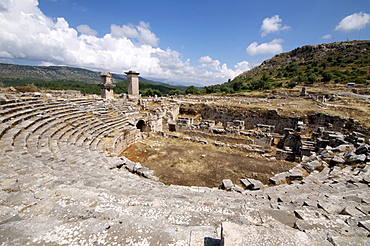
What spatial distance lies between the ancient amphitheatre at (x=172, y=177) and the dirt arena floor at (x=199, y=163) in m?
0.09

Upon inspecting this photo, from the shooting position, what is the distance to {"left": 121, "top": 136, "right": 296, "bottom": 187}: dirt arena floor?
9852 mm

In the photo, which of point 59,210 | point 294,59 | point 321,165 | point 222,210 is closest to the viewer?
point 59,210

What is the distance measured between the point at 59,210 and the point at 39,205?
0.43 meters

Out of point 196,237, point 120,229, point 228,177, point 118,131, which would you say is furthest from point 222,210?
point 118,131

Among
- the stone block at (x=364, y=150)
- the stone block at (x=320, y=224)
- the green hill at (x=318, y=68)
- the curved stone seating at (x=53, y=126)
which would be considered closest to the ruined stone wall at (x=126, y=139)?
the curved stone seating at (x=53, y=126)

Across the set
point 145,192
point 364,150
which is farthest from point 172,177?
point 364,150

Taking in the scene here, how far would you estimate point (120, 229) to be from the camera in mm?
2627

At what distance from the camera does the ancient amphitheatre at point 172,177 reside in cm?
255

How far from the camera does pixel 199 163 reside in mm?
11625

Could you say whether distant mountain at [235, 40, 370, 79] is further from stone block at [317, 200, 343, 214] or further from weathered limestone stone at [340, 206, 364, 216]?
weathered limestone stone at [340, 206, 364, 216]

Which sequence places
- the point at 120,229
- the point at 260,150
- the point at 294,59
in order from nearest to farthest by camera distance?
the point at 120,229 → the point at 260,150 → the point at 294,59

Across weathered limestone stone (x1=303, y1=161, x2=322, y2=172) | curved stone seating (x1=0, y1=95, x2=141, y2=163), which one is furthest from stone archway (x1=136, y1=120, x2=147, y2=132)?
weathered limestone stone (x1=303, y1=161, x2=322, y2=172)

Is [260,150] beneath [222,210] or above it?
beneath

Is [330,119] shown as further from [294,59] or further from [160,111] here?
[294,59]
